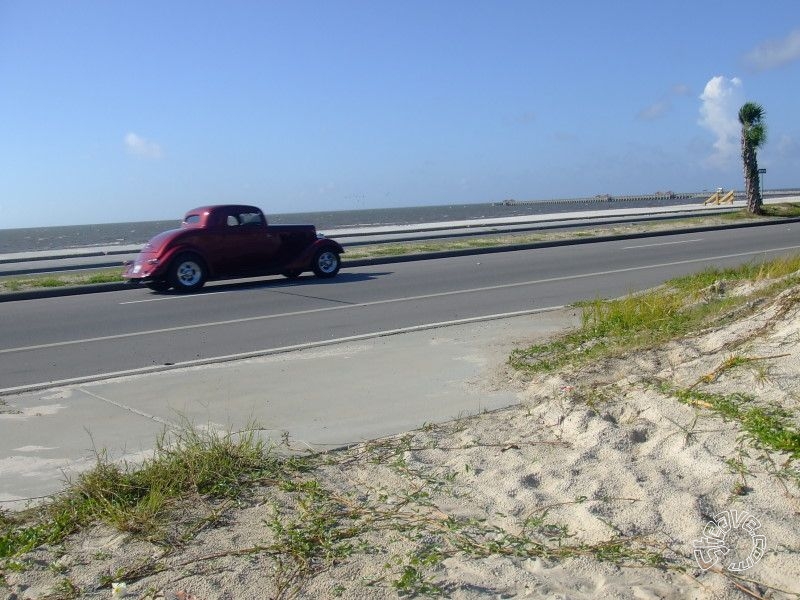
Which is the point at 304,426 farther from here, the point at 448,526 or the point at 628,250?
the point at 628,250

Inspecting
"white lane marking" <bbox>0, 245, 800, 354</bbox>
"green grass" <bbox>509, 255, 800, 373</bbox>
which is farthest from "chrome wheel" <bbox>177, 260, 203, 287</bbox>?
"green grass" <bbox>509, 255, 800, 373</bbox>

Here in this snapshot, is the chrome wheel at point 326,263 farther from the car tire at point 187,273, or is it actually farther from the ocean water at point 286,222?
the ocean water at point 286,222

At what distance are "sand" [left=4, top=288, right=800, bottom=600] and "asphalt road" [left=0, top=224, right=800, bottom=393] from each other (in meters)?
5.05

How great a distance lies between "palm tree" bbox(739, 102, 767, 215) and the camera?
34.6 meters

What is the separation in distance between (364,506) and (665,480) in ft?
5.08

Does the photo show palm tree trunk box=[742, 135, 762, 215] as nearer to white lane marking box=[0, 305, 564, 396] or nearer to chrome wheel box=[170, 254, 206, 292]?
chrome wheel box=[170, 254, 206, 292]

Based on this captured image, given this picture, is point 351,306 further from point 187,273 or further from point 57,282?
point 57,282

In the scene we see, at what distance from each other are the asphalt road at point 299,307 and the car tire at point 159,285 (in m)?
0.24

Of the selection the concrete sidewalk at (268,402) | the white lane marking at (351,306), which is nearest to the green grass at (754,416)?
the concrete sidewalk at (268,402)

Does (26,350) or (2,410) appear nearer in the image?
(2,410)

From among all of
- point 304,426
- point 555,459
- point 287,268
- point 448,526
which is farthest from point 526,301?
point 448,526

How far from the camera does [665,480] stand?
4602 mm

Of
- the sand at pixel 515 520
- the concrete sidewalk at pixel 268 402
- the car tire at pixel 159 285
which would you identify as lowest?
the sand at pixel 515 520

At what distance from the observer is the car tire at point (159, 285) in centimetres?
1696
